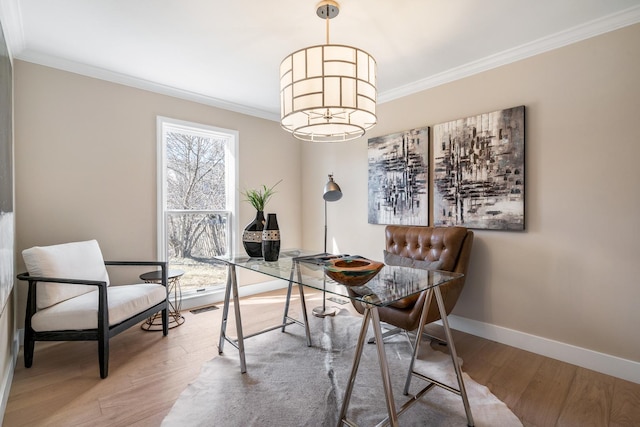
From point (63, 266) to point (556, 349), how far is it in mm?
3847

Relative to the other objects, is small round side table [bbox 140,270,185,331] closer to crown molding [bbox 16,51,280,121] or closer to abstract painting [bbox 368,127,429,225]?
crown molding [bbox 16,51,280,121]

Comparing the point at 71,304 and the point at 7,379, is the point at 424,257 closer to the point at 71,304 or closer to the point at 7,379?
the point at 71,304

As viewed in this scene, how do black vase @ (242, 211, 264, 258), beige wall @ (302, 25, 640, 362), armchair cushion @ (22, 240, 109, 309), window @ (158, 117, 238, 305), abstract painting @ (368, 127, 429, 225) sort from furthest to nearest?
window @ (158, 117, 238, 305) < abstract painting @ (368, 127, 429, 225) < black vase @ (242, 211, 264, 258) < armchair cushion @ (22, 240, 109, 309) < beige wall @ (302, 25, 640, 362)

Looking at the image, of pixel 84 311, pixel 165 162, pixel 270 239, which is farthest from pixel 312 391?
pixel 165 162

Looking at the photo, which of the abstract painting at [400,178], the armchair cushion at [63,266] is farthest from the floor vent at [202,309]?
the abstract painting at [400,178]

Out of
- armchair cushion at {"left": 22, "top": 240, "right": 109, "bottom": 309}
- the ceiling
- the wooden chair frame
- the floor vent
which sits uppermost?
the ceiling

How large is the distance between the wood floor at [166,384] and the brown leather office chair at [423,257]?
0.53 meters

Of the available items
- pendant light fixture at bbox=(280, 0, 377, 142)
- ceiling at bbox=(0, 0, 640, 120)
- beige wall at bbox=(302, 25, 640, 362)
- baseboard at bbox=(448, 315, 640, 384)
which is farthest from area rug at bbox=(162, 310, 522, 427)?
ceiling at bbox=(0, 0, 640, 120)

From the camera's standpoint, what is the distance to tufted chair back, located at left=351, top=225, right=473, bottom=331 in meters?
2.28

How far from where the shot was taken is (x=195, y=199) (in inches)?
145

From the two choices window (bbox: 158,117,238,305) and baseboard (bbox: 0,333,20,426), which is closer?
baseboard (bbox: 0,333,20,426)

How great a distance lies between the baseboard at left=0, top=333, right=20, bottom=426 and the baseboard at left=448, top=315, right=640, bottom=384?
3285mm

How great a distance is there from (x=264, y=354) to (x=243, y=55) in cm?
249

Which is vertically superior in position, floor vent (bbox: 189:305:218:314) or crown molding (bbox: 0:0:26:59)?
crown molding (bbox: 0:0:26:59)
